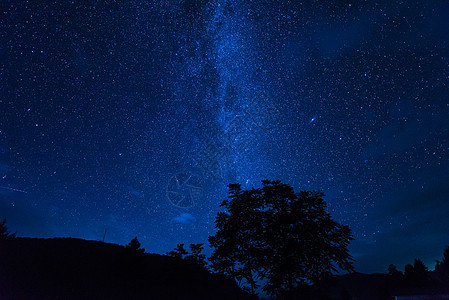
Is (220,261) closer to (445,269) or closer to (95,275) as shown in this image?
(95,275)

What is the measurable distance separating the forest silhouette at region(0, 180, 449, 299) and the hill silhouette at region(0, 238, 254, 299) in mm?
78

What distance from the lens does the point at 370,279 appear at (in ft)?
315

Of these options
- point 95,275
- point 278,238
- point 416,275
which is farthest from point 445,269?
point 95,275

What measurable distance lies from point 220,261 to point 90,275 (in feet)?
56.5

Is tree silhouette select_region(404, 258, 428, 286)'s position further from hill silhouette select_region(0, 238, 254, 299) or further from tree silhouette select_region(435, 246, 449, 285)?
hill silhouette select_region(0, 238, 254, 299)

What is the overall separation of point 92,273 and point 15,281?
301 inches

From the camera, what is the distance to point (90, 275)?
27.0 m

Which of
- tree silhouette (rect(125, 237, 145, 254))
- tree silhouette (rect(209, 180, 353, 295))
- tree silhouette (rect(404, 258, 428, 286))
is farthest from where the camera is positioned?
tree silhouette (rect(404, 258, 428, 286))

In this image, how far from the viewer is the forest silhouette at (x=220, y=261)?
1694 centimetres

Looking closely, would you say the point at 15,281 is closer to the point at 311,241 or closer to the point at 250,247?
the point at 250,247

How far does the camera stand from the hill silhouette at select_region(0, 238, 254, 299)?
70.2 ft

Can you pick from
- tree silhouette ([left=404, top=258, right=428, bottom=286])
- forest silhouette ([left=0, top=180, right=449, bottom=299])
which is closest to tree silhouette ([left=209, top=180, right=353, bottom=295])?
forest silhouette ([left=0, top=180, right=449, bottom=299])

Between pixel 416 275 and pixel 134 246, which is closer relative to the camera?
pixel 134 246

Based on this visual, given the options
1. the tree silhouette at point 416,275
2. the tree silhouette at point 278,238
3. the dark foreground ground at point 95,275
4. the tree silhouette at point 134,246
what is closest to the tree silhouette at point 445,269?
the tree silhouette at point 416,275
